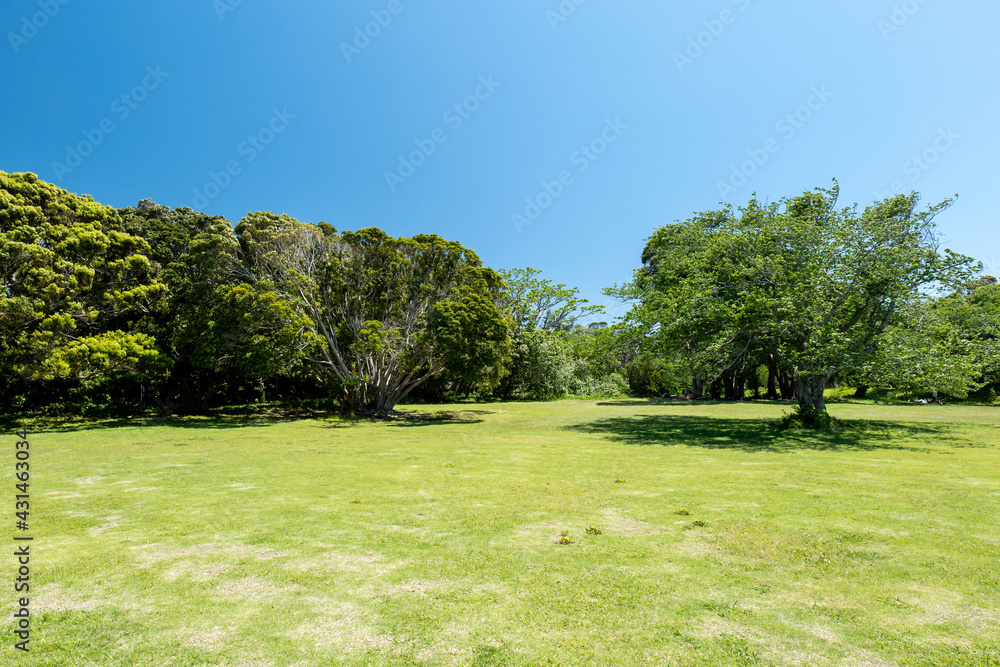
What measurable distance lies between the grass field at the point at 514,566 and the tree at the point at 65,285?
1082 centimetres

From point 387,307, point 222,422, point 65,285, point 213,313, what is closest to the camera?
point 65,285

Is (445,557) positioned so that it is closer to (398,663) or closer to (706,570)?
(398,663)

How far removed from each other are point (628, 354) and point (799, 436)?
6.60 metres

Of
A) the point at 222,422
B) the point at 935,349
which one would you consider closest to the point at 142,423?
the point at 222,422

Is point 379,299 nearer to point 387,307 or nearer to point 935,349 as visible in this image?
point 387,307

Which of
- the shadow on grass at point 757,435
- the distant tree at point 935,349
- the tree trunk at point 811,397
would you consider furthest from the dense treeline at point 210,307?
the distant tree at point 935,349

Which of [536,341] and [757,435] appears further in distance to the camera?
[536,341]

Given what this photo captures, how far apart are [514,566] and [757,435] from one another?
47.1ft

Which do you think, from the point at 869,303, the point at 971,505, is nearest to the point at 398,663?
the point at 971,505

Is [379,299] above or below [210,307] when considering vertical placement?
above

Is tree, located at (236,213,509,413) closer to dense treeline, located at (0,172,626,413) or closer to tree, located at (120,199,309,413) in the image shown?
dense treeline, located at (0,172,626,413)

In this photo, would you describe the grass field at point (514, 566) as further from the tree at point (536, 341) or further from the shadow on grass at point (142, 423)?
the tree at point (536, 341)

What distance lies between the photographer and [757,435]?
633 inches

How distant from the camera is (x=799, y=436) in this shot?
1548 centimetres
